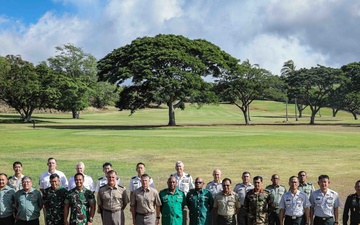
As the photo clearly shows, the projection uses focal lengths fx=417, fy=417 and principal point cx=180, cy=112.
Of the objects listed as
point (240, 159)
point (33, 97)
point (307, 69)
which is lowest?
point (240, 159)

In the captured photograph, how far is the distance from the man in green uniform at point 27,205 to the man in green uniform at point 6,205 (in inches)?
5.3

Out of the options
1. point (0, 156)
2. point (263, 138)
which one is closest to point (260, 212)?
point (0, 156)

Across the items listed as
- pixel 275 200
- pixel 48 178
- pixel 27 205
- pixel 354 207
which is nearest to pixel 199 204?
pixel 275 200

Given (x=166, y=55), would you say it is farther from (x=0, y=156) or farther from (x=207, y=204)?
(x=207, y=204)

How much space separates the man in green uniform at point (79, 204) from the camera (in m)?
8.55

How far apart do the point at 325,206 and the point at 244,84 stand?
49.8 meters

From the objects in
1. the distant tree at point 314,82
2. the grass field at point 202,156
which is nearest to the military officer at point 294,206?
the grass field at point 202,156

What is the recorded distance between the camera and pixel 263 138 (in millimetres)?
35156

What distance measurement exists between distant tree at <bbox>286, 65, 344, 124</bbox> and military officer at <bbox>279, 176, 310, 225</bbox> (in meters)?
56.4

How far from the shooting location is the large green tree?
1900 inches

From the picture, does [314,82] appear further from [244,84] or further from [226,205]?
[226,205]

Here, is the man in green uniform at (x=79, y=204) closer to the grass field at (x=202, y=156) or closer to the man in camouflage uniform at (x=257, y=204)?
the grass field at (x=202, y=156)

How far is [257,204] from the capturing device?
28.5 feet

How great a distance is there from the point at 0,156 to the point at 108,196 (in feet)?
57.7
